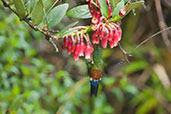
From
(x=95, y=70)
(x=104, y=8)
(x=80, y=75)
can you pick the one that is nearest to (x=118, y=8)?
(x=104, y=8)

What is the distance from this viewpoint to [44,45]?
127 inches

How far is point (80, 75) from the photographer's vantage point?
→ 3.03 metres

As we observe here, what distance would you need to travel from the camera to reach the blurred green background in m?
1.93

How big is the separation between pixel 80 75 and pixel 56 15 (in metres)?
2.20

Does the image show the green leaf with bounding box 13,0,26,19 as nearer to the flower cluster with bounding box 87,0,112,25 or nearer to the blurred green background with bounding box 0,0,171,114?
the flower cluster with bounding box 87,0,112,25

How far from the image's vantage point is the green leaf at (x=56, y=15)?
846mm

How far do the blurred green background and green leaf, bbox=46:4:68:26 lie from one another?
0.77 m

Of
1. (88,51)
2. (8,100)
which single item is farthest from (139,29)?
(88,51)

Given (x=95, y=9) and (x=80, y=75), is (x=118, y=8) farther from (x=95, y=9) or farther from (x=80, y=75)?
(x=80, y=75)

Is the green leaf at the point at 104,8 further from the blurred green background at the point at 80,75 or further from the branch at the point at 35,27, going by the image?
the blurred green background at the point at 80,75

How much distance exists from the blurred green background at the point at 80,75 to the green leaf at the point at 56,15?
769mm

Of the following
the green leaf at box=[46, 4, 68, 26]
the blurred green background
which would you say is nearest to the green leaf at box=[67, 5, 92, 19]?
the green leaf at box=[46, 4, 68, 26]

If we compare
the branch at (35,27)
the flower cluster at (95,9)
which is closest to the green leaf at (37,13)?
the branch at (35,27)

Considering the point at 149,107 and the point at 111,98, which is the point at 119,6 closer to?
the point at 149,107
